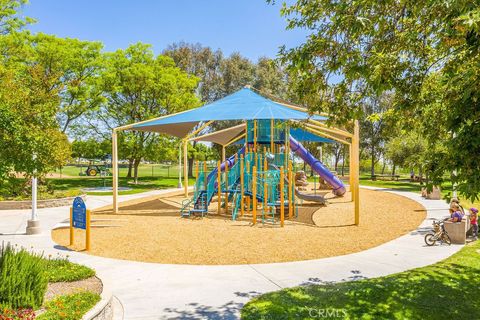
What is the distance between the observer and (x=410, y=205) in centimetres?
1862

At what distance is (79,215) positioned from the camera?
10312 millimetres

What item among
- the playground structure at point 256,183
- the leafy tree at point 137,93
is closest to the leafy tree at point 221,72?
the leafy tree at point 137,93

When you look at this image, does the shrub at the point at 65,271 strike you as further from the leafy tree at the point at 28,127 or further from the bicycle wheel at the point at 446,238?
the bicycle wheel at the point at 446,238

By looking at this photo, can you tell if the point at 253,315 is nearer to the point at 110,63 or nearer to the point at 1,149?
the point at 1,149

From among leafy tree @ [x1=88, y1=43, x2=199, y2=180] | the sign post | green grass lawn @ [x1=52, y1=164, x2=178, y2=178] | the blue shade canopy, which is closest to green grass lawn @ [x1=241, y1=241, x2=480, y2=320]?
the sign post

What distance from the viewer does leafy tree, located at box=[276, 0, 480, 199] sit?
13.7 ft

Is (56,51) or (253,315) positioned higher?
(56,51)

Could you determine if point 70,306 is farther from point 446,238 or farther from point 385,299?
point 446,238

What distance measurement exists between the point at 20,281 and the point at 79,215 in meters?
5.44

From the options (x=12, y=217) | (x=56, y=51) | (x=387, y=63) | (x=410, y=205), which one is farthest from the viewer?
(x=56, y=51)

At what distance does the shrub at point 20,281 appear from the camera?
5.00 meters

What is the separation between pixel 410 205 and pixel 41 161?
17513 millimetres

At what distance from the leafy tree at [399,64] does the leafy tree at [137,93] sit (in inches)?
1031

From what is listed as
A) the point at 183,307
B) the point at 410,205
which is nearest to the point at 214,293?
the point at 183,307
